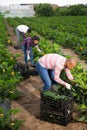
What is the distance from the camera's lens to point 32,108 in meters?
6.74

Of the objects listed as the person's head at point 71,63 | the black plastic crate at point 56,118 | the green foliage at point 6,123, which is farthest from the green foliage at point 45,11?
the green foliage at point 6,123

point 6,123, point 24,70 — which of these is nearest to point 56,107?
point 6,123

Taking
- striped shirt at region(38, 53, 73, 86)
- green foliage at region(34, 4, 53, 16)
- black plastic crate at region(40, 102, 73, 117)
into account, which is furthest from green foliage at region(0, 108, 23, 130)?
green foliage at region(34, 4, 53, 16)

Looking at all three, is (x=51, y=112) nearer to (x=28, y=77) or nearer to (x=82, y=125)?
(x=82, y=125)

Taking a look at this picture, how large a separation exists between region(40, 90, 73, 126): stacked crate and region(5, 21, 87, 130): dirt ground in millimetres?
112

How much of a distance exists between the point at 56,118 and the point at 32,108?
0.98 m

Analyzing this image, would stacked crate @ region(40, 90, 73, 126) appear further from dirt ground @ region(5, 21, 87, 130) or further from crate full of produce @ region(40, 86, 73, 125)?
dirt ground @ region(5, 21, 87, 130)

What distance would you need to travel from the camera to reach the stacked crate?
5.70m

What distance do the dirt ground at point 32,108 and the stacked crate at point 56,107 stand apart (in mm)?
112

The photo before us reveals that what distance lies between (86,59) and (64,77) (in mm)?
4410

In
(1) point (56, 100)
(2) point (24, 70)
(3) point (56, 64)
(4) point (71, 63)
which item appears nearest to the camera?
(1) point (56, 100)

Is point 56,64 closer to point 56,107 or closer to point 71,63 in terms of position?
point 71,63

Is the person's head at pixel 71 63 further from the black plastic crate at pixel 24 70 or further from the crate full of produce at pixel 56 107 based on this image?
the black plastic crate at pixel 24 70

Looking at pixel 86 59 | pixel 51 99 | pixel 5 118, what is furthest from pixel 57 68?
pixel 86 59
